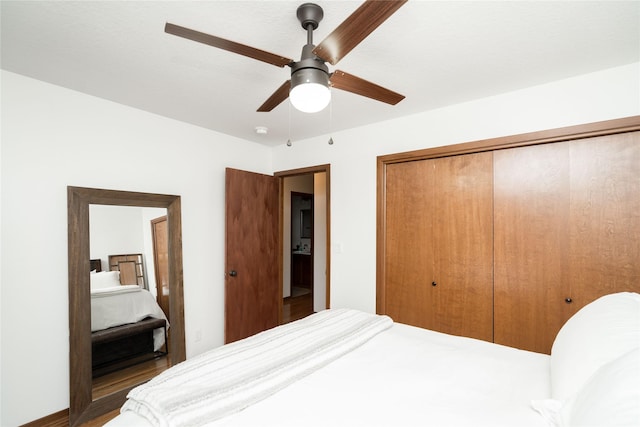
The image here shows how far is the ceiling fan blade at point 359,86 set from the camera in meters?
1.42

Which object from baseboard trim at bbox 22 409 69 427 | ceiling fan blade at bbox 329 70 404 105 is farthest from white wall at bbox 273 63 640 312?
baseboard trim at bbox 22 409 69 427

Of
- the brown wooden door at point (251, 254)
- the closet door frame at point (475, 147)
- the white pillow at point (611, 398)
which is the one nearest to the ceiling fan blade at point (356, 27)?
the white pillow at point (611, 398)

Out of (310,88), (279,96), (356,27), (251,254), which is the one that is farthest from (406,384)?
(251,254)

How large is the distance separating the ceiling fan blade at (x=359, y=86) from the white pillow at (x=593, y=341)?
1.35m

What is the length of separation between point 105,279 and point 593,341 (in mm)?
3039

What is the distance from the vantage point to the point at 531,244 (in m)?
2.25

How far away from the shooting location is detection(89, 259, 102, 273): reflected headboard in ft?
7.73

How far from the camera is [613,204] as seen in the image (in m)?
1.97

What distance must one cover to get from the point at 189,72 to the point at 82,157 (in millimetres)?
1162

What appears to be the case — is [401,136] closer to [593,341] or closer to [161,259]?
[593,341]

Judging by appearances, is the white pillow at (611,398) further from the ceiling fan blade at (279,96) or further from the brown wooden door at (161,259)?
the brown wooden door at (161,259)

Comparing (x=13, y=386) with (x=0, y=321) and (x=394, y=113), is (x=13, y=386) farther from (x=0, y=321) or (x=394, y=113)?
(x=394, y=113)

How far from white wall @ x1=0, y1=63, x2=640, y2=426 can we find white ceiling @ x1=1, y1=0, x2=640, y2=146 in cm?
17

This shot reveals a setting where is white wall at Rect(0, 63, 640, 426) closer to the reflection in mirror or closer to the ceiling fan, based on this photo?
the reflection in mirror
